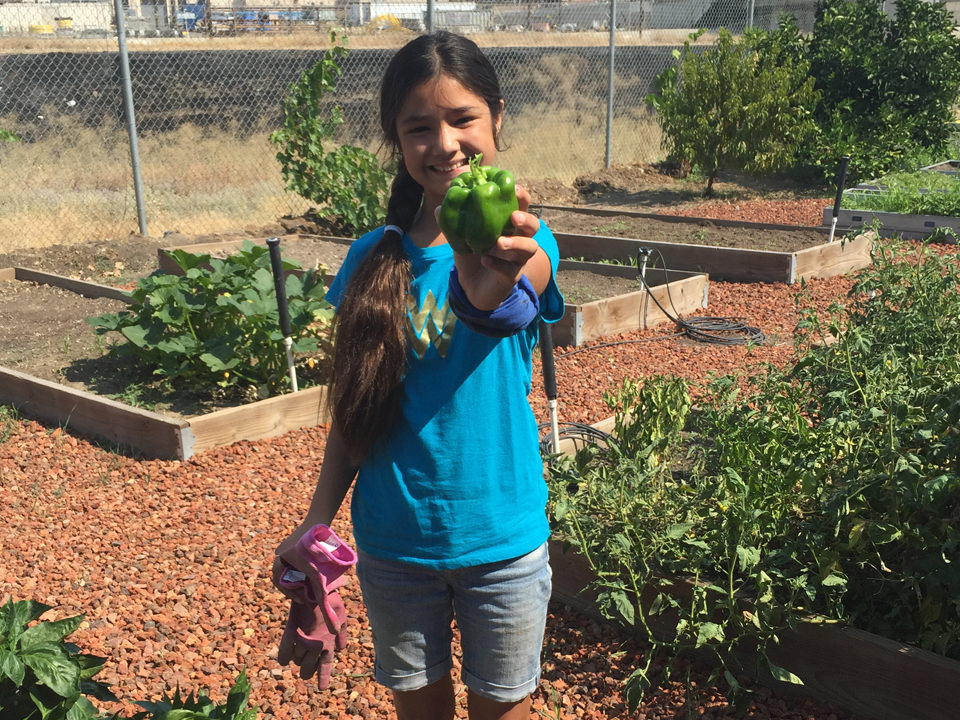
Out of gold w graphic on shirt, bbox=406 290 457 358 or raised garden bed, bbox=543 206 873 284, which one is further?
raised garden bed, bbox=543 206 873 284

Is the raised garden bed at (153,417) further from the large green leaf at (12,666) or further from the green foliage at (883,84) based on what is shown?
the green foliage at (883,84)

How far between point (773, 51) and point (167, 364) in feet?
33.4

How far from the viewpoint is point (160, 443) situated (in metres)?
4.98

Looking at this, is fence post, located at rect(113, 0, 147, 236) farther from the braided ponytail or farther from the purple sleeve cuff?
the purple sleeve cuff

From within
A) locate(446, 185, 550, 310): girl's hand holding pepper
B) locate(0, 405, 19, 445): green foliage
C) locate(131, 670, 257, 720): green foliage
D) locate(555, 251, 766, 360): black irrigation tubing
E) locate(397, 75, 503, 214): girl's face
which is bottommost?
locate(0, 405, 19, 445): green foliage

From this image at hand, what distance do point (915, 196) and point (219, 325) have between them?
803 cm

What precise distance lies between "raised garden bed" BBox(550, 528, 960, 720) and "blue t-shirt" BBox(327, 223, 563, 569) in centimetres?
140

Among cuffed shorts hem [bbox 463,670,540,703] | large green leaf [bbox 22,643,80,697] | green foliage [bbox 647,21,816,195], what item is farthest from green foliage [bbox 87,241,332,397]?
green foliage [bbox 647,21,816,195]

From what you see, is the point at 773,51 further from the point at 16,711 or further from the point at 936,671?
the point at 16,711

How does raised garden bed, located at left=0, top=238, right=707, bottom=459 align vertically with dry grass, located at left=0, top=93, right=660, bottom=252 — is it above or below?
below

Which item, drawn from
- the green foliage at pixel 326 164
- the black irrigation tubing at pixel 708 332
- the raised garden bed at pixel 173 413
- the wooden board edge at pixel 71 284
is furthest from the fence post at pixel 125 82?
the black irrigation tubing at pixel 708 332

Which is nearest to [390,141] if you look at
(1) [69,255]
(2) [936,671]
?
(2) [936,671]

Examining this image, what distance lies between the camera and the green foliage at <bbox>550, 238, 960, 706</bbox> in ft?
8.92

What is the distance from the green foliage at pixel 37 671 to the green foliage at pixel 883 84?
1369 centimetres
